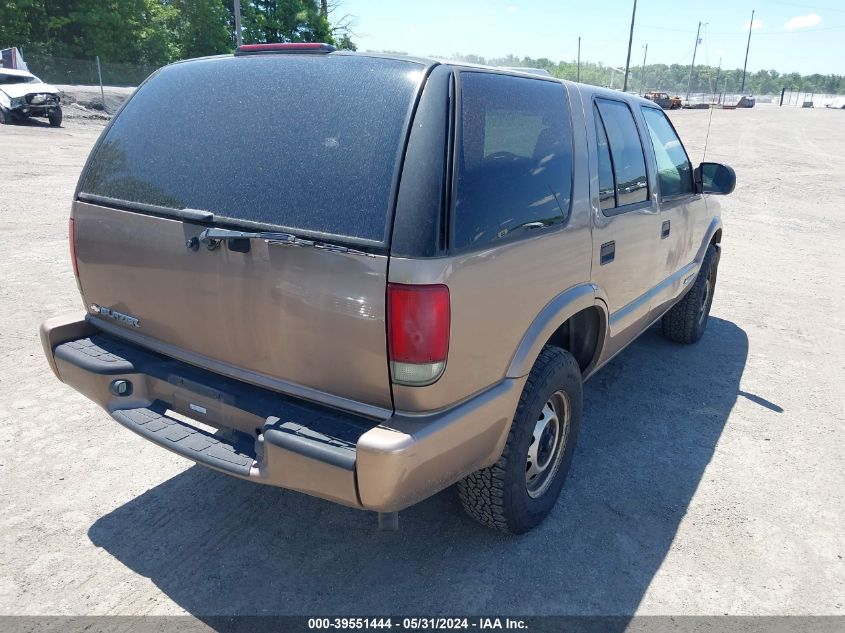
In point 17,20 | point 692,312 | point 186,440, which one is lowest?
point 692,312

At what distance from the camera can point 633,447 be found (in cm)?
378

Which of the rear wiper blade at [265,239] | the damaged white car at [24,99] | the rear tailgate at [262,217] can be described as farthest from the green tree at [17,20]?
the rear wiper blade at [265,239]

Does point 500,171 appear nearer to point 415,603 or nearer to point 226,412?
point 226,412

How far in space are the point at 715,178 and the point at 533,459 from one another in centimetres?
292

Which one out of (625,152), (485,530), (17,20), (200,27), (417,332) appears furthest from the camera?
(200,27)

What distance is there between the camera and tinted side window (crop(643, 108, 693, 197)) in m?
4.10

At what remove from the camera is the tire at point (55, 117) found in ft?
71.3

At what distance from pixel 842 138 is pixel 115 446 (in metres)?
35.7

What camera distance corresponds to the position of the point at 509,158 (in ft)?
8.41

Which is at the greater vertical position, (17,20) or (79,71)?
(17,20)

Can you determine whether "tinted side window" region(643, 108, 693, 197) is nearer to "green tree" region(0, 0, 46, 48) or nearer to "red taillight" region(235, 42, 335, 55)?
"red taillight" region(235, 42, 335, 55)

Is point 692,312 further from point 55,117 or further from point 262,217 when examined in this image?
point 55,117

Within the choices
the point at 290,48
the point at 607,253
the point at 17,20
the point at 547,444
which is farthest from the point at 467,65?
the point at 17,20

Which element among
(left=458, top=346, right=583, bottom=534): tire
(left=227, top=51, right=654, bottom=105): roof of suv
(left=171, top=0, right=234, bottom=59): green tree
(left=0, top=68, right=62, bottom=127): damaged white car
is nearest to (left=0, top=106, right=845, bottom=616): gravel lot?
(left=458, top=346, right=583, bottom=534): tire
